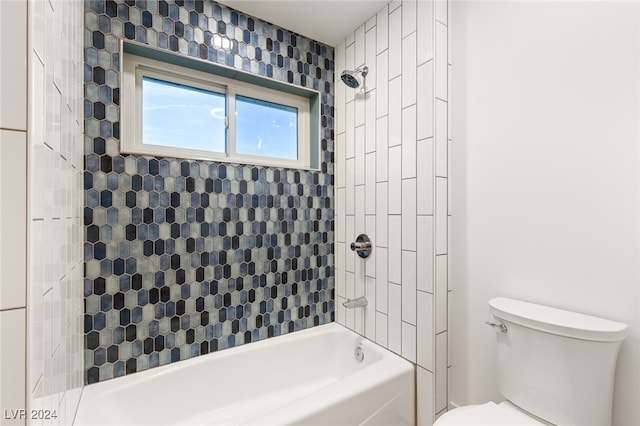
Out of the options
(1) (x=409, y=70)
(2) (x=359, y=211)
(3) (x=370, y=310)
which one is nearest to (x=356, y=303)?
(3) (x=370, y=310)

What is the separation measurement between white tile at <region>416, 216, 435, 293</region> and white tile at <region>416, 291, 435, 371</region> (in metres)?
0.05

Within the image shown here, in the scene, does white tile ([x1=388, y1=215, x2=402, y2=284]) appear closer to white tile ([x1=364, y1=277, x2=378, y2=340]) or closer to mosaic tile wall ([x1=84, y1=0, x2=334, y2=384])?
white tile ([x1=364, y1=277, x2=378, y2=340])

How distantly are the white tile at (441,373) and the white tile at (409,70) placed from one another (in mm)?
1221

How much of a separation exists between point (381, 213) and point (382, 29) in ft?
3.49

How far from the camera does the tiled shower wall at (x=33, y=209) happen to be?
0.54m

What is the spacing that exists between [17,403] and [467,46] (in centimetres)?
198

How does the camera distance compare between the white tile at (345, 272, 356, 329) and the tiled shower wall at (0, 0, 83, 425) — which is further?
the white tile at (345, 272, 356, 329)

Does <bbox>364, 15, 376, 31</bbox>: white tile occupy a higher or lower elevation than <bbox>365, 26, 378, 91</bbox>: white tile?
higher

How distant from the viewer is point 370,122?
1.90 meters

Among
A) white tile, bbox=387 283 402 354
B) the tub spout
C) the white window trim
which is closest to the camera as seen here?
the white window trim

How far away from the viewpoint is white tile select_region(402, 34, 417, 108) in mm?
1624

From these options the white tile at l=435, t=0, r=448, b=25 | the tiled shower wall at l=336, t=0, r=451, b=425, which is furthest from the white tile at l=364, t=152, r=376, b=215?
the white tile at l=435, t=0, r=448, b=25

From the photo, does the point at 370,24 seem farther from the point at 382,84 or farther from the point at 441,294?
the point at 441,294

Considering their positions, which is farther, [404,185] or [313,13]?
[313,13]
